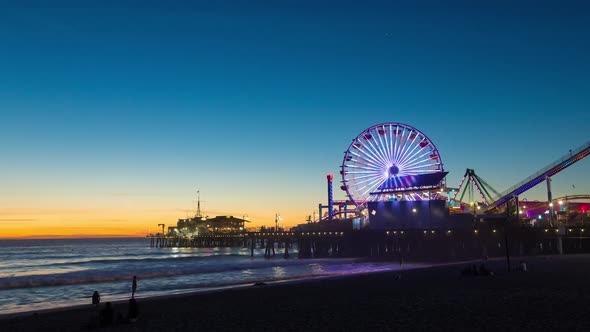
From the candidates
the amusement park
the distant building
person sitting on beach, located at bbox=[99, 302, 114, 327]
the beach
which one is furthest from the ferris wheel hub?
the distant building

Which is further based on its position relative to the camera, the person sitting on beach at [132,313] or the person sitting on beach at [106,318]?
the person sitting on beach at [132,313]

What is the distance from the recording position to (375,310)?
16.3 m

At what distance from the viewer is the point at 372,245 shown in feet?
A: 237

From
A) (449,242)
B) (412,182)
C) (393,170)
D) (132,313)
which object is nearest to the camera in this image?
(132,313)

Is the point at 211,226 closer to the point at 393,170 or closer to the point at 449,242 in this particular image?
the point at 393,170

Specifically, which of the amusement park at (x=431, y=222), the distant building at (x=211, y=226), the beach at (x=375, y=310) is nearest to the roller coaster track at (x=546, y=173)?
the amusement park at (x=431, y=222)

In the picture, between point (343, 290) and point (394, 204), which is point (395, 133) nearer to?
→ point (394, 204)

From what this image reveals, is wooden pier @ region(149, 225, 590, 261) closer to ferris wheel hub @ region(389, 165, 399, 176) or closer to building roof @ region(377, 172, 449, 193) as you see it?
building roof @ region(377, 172, 449, 193)

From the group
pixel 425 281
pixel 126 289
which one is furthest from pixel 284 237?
pixel 425 281

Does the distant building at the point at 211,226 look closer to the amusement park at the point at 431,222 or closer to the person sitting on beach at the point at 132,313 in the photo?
the amusement park at the point at 431,222

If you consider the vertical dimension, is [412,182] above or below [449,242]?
above

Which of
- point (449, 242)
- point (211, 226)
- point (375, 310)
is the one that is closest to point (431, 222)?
point (449, 242)

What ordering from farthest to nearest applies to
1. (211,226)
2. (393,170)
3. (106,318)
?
(211,226), (393,170), (106,318)

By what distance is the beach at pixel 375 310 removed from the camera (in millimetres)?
13430
